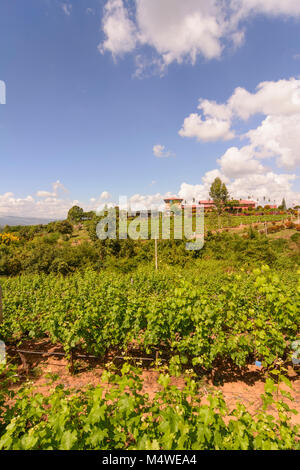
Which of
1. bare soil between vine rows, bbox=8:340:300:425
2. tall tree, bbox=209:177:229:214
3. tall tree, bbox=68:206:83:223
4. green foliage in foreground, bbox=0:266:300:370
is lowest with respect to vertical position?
bare soil between vine rows, bbox=8:340:300:425

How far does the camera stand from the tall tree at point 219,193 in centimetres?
3366

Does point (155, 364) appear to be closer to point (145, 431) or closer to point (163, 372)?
point (163, 372)

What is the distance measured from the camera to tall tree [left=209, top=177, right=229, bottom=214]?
33656 mm

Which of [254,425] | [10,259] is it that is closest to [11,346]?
[254,425]

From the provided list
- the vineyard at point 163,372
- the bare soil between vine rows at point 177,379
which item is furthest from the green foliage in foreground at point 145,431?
the bare soil between vine rows at point 177,379

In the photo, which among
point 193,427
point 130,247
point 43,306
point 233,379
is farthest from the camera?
point 130,247

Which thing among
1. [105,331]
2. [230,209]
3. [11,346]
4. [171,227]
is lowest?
[11,346]

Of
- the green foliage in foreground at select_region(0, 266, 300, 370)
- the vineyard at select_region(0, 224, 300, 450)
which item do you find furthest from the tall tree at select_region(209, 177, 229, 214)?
the green foliage in foreground at select_region(0, 266, 300, 370)

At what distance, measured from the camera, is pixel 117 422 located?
5.63 ft

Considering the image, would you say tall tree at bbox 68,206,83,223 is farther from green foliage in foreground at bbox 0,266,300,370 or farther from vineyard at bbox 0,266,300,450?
green foliage in foreground at bbox 0,266,300,370

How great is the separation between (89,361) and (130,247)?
15901mm
